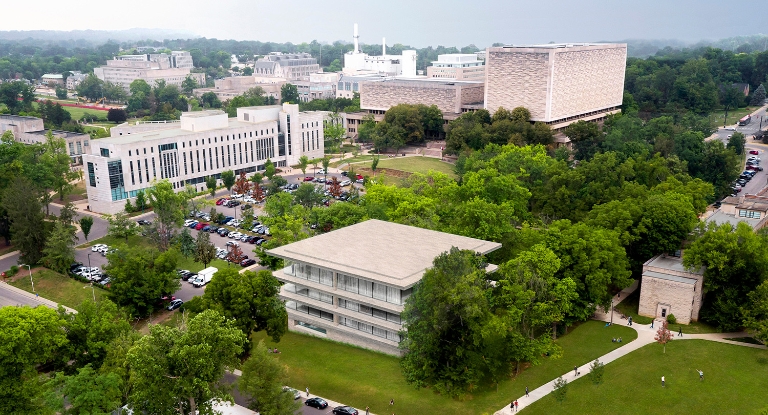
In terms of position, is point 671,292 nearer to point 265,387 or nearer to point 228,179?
point 265,387

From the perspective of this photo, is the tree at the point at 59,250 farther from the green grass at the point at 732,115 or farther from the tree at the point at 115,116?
the green grass at the point at 732,115

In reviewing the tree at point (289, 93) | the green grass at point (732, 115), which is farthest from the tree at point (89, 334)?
the tree at point (289, 93)

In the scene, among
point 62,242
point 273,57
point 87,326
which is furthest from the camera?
point 273,57

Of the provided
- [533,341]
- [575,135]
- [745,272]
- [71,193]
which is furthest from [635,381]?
Answer: [71,193]

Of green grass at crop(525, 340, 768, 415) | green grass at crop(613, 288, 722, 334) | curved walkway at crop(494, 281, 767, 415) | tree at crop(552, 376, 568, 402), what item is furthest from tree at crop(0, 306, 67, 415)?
green grass at crop(613, 288, 722, 334)

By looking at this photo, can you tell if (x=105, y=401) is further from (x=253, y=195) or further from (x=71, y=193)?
(x=71, y=193)

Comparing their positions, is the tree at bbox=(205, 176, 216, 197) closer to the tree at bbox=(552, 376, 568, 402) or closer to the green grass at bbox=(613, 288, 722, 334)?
the green grass at bbox=(613, 288, 722, 334)
